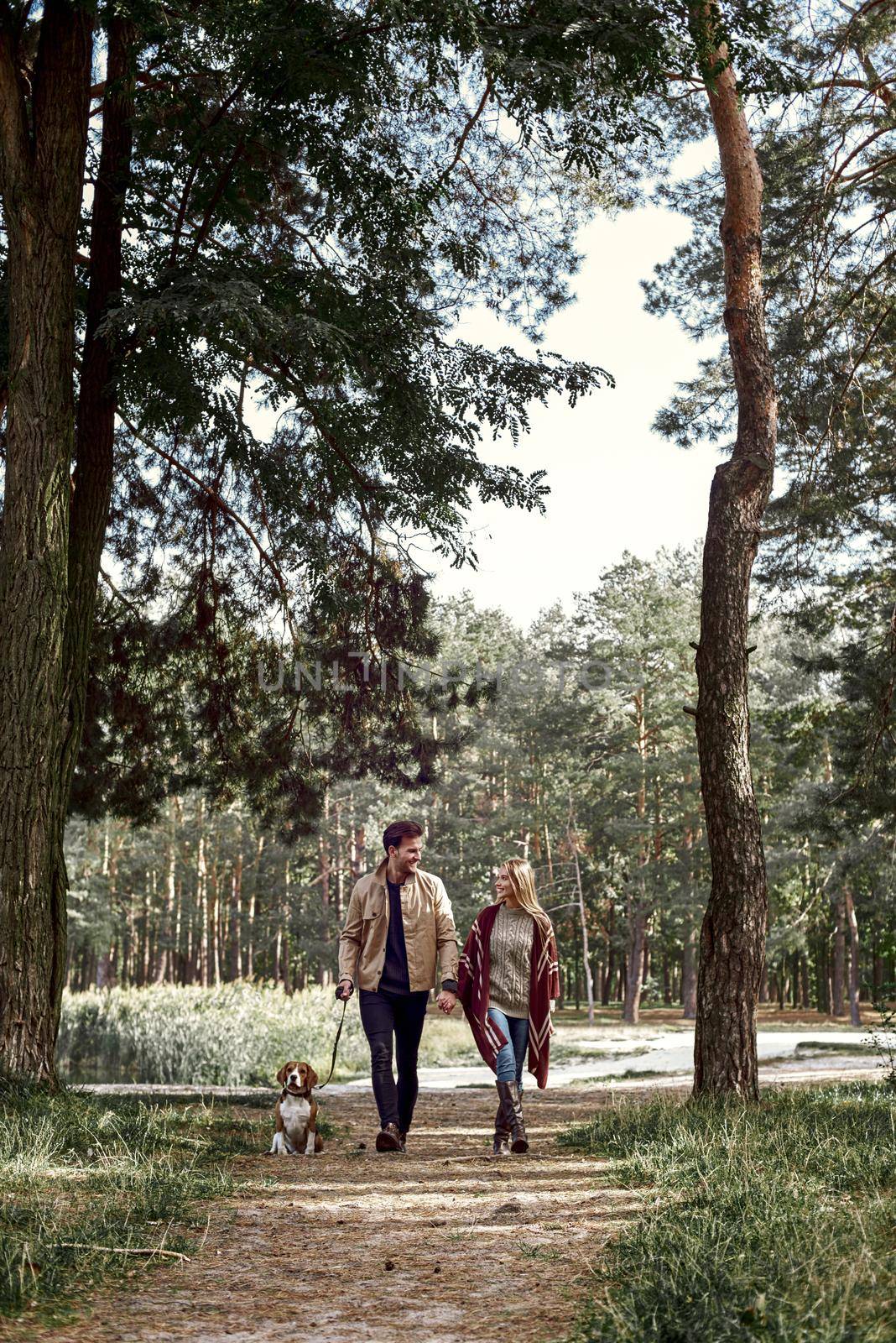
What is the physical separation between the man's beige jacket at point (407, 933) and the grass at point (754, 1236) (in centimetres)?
136

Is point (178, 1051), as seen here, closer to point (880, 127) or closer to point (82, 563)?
point (82, 563)

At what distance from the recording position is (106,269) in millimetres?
8945

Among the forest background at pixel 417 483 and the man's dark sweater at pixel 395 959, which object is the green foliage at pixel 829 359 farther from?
the man's dark sweater at pixel 395 959

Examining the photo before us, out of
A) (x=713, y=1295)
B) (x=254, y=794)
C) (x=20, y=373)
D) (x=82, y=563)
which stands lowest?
(x=713, y=1295)

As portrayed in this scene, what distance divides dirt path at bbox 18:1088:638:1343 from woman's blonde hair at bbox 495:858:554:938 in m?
1.30

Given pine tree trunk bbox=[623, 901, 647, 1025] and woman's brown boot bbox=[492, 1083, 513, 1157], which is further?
pine tree trunk bbox=[623, 901, 647, 1025]

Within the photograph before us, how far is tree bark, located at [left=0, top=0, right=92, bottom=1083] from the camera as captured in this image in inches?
287

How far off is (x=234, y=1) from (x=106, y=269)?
2.45 metres

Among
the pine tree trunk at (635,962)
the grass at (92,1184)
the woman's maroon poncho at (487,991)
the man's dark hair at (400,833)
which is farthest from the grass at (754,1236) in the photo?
the pine tree trunk at (635,962)

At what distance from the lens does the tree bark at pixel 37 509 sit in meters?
7.30

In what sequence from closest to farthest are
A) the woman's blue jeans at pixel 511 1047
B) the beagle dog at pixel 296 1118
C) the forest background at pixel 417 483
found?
the woman's blue jeans at pixel 511 1047 → the beagle dog at pixel 296 1118 → the forest background at pixel 417 483

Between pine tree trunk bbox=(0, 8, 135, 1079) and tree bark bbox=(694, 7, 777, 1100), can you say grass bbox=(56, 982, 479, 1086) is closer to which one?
pine tree trunk bbox=(0, 8, 135, 1079)

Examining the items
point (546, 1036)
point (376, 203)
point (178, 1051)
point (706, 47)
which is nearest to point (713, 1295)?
point (546, 1036)

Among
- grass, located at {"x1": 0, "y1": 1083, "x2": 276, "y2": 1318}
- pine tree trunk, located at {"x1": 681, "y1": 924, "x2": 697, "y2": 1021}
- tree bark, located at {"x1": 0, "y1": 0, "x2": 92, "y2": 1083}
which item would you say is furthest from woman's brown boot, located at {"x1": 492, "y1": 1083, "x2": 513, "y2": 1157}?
pine tree trunk, located at {"x1": 681, "y1": 924, "x2": 697, "y2": 1021}
